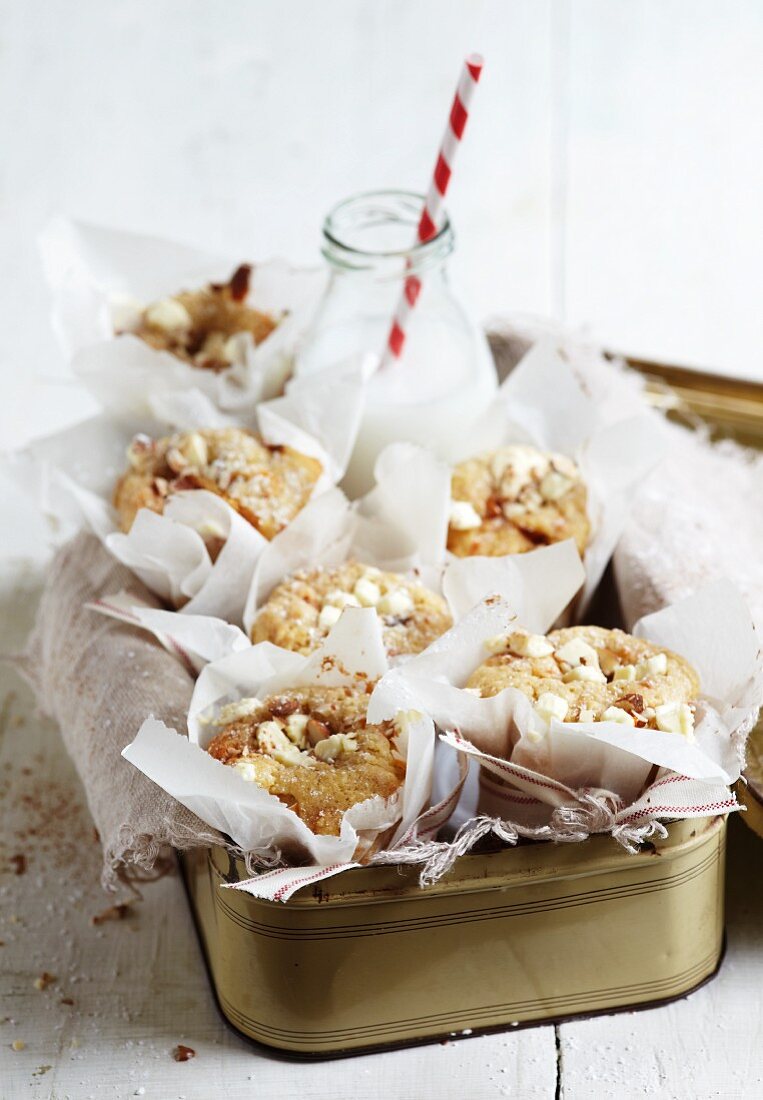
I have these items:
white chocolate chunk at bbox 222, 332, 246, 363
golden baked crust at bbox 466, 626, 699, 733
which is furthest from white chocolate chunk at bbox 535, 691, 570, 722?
white chocolate chunk at bbox 222, 332, 246, 363

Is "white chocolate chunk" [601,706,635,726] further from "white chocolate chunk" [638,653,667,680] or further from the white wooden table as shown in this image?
the white wooden table

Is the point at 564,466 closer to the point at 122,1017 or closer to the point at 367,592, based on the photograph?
the point at 367,592

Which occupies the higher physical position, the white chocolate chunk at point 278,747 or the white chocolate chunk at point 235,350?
the white chocolate chunk at point 235,350

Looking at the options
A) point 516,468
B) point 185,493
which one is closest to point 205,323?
point 185,493

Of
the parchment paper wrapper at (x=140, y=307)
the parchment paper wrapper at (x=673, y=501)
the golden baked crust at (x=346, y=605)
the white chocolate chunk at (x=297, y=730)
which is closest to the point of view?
the white chocolate chunk at (x=297, y=730)

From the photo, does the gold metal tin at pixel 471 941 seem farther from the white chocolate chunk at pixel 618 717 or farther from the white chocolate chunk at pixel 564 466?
the white chocolate chunk at pixel 564 466

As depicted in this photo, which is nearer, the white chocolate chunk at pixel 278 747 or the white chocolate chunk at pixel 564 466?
the white chocolate chunk at pixel 278 747

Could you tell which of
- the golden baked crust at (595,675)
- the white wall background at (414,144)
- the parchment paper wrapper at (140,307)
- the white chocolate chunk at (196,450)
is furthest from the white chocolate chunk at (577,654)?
the white wall background at (414,144)
